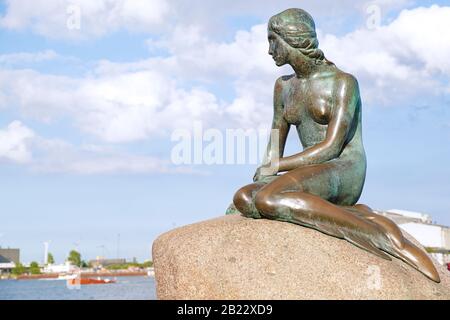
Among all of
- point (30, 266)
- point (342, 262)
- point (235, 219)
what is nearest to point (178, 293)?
point (235, 219)

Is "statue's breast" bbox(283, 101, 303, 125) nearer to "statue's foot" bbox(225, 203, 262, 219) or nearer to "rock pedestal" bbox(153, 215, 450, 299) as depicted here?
"statue's foot" bbox(225, 203, 262, 219)

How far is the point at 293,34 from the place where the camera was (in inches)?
298

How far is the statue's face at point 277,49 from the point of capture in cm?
764

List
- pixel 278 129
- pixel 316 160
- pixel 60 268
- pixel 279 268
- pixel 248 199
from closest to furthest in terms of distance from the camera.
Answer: pixel 279 268 < pixel 248 199 < pixel 316 160 < pixel 278 129 < pixel 60 268

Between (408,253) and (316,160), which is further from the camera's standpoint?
(316,160)

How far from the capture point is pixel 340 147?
7355 mm

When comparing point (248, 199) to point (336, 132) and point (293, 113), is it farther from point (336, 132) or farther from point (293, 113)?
point (293, 113)

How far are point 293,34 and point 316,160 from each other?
1.36 m

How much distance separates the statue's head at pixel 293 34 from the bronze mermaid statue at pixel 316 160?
1cm

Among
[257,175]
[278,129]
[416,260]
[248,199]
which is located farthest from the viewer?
[278,129]

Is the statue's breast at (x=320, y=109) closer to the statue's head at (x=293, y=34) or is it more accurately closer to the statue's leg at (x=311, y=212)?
the statue's head at (x=293, y=34)

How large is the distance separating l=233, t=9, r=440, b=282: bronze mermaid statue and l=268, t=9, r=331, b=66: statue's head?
0.4 inches

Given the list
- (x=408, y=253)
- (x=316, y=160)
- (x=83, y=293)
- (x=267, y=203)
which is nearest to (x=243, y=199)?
(x=267, y=203)
